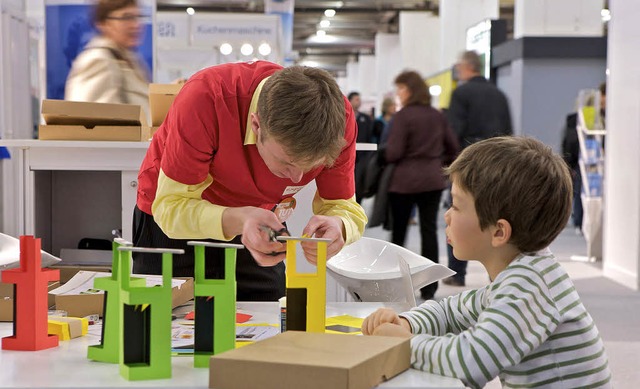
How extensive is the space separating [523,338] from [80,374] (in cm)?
70

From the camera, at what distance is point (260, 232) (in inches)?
66.5

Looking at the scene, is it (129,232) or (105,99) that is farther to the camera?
(105,99)

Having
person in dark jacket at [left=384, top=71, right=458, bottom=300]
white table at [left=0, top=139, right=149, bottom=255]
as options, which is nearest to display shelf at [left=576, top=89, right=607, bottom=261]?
person in dark jacket at [left=384, top=71, right=458, bottom=300]

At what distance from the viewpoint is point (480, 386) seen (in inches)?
54.9

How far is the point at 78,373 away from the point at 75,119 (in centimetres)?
197

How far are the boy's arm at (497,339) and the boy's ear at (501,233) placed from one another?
0.41 feet

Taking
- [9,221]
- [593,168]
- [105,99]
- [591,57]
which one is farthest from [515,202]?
[591,57]

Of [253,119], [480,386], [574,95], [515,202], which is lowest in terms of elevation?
[480,386]

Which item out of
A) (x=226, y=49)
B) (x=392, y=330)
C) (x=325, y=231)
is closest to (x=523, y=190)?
(x=392, y=330)

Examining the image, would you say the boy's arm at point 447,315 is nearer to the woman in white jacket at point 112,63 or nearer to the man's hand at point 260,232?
the man's hand at point 260,232

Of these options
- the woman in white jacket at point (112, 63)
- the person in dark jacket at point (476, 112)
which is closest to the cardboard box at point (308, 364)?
the woman in white jacket at point (112, 63)

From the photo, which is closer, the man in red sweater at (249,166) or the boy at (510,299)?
the boy at (510,299)

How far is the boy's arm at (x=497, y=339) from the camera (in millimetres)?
1359

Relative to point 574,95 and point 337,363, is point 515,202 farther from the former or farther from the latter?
point 574,95
